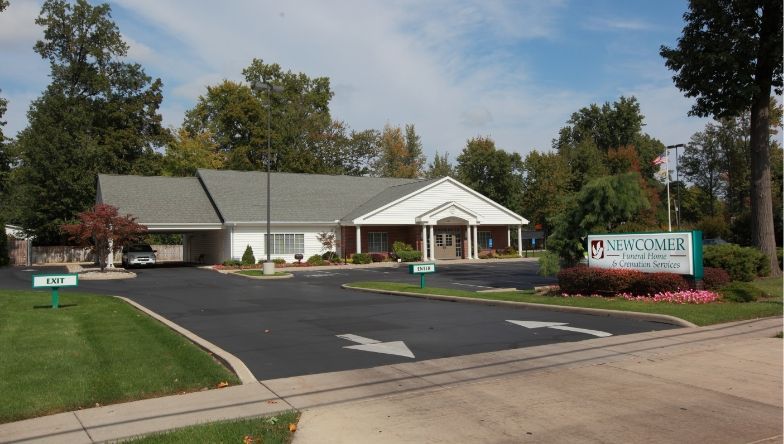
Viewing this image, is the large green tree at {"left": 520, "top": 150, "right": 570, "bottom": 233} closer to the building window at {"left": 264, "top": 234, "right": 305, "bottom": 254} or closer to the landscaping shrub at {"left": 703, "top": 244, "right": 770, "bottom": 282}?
the building window at {"left": 264, "top": 234, "right": 305, "bottom": 254}

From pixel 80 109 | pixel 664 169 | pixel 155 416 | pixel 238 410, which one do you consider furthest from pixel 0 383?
pixel 80 109

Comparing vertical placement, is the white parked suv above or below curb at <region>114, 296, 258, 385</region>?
above

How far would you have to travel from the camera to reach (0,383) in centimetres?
729

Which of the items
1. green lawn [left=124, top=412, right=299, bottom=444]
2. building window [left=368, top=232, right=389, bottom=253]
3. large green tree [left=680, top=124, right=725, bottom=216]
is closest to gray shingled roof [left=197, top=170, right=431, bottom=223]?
building window [left=368, top=232, right=389, bottom=253]

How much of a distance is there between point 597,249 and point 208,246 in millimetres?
30355

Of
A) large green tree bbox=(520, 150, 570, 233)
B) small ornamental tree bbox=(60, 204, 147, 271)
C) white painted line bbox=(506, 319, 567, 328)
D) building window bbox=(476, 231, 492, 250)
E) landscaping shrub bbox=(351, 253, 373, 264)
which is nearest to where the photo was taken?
white painted line bbox=(506, 319, 567, 328)

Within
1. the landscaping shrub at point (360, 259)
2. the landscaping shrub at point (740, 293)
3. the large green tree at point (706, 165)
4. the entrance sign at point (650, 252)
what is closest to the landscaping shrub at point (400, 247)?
the landscaping shrub at point (360, 259)

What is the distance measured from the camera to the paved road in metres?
9.13

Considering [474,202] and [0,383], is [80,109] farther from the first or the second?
[0,383]

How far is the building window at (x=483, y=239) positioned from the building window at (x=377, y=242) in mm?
8016

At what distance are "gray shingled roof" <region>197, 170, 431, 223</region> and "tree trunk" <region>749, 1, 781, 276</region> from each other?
23806 mm

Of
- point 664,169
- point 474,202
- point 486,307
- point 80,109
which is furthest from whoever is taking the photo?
point 80,109

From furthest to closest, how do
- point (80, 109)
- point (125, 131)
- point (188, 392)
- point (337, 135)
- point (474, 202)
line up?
point (337, 135) < point (125, 131) < point (80, 109) < point (474, 202) < point (188, 392)

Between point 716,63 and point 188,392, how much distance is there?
71.7 feet
